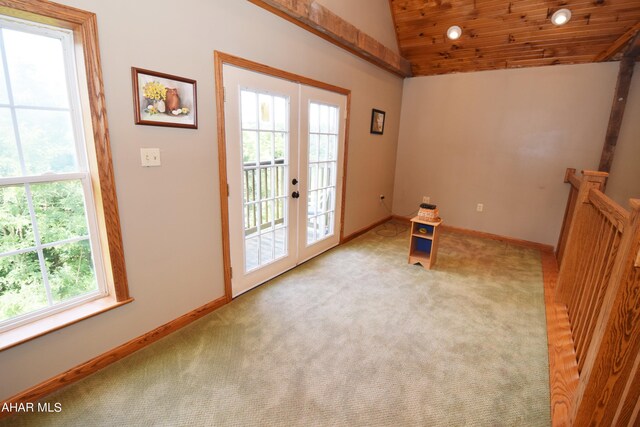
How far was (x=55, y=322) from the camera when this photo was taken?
1.59m

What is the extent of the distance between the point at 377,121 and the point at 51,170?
137 inches

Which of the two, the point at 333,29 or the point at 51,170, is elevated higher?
the point at 333,29

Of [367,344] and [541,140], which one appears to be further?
[541,140]

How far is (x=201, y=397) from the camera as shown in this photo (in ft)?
5.24

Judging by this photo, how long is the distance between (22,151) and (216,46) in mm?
1238

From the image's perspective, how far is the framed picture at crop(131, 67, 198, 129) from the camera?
1.70m

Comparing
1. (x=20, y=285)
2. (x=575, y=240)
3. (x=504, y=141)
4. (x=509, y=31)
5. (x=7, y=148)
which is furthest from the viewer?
(x=504, y=141)

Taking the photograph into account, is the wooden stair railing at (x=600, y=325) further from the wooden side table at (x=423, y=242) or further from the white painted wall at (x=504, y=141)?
the white painted wall at (x=504, y=141)

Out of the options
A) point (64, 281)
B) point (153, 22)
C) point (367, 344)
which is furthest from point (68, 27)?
point (367, 344)

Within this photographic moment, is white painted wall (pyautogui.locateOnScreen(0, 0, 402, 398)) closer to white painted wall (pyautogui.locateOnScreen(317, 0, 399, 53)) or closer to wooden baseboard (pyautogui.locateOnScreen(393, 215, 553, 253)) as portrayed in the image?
white painted wall (pyautogui.locateOnScreen(317, 0, 399, 53))

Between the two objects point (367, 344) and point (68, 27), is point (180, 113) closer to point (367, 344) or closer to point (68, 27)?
point (68, 27)

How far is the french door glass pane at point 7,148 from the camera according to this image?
4.46 feet

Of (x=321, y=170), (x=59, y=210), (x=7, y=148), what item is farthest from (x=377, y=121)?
(x=7, y=148)

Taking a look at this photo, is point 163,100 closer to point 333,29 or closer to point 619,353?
point 333,29
